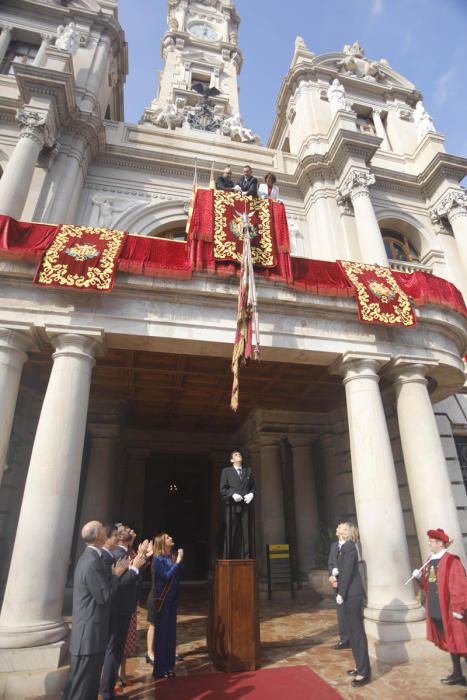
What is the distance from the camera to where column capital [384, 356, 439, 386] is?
29.6 feet

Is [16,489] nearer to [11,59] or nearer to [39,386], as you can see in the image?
[39,386]

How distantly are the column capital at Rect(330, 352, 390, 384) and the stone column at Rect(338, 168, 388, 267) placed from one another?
514 cm

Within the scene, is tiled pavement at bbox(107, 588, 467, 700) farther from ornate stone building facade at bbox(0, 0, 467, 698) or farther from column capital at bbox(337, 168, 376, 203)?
column capital at bbox(337, 168, 376, 203)

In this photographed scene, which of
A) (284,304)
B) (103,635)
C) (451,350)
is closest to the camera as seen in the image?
(103,635)

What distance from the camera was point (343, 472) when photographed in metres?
13.0

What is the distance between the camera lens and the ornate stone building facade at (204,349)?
7.25 meters

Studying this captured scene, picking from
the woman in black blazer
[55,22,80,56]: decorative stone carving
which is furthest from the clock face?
the woman in black blazer

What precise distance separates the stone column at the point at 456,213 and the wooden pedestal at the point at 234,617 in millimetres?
14164

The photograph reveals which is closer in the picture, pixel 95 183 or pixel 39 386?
pixel 39 386

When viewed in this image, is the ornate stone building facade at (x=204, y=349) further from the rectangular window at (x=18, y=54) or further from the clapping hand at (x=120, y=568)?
the clapping hand at (x=120, y=568)

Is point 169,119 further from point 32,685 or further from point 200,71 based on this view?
point 32,685

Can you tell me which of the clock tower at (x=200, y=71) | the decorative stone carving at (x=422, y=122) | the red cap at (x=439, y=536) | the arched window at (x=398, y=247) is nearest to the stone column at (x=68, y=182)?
the clock tower at (x=200, y=71)

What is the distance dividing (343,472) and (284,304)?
279 inches

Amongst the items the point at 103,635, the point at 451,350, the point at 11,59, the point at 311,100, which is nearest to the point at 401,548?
the point at 451,350
